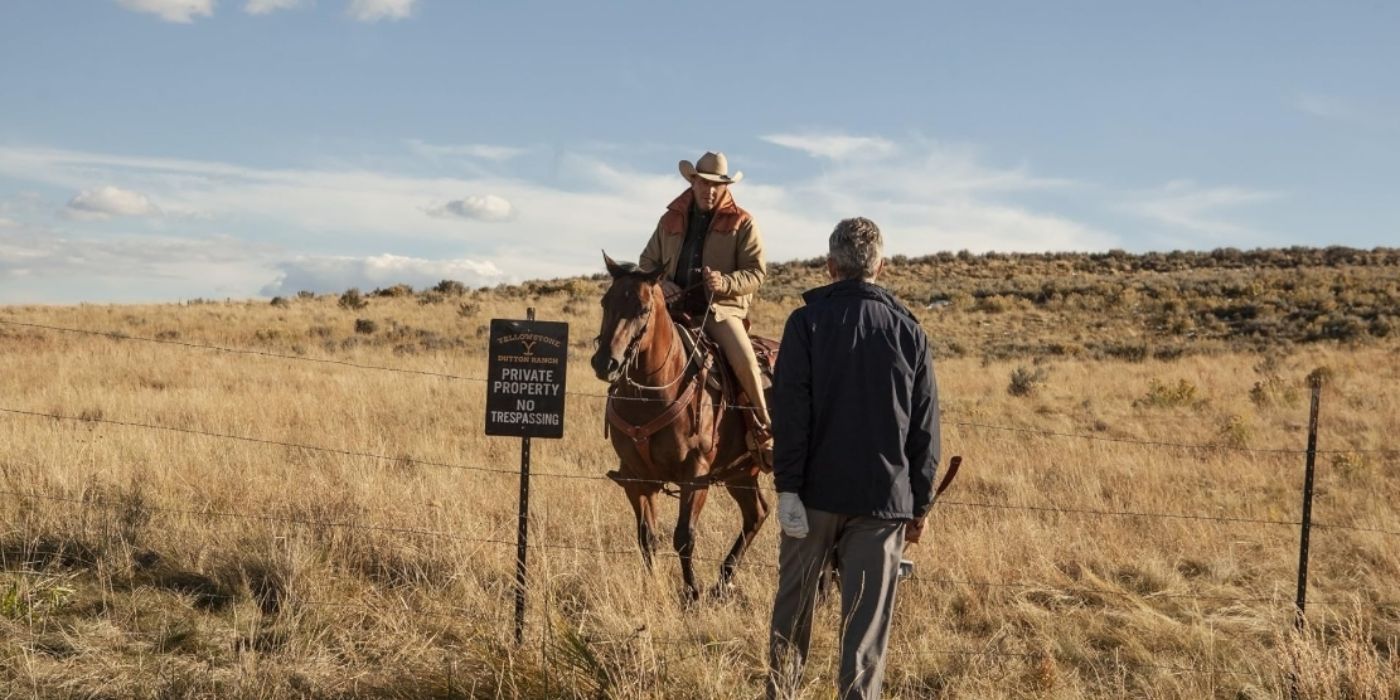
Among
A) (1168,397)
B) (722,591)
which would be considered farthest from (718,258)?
(1168,397)

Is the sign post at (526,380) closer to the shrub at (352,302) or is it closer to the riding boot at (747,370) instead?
the riding boot at (747,370)

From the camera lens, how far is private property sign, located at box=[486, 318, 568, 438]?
18.6ft

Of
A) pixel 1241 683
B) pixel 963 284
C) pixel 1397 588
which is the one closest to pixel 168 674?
pixel 1241 683

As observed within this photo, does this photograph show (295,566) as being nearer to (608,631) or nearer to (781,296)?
(608,631)

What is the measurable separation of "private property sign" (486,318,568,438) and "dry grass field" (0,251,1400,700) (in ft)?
3.01

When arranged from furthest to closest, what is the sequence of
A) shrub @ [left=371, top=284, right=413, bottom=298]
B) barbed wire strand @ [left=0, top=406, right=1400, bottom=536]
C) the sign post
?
1. shrub @ [left=371, top=284, right=413, bottom=298]
2. barbed wire strand @ [left=0, top=406, right=1400, bottom=536]
3. the sign post

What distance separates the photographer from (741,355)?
7.31 m

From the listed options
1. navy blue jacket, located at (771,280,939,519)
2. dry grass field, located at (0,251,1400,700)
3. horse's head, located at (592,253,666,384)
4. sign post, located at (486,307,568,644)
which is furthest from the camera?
horse's head, located at (592,253,666,384)

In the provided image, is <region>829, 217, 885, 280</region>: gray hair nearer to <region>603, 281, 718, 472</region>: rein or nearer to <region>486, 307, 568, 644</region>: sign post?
<region>486, 307, 568, 644</region>: sign post

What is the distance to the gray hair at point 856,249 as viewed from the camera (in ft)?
13.7

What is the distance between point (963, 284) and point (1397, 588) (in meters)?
38.5

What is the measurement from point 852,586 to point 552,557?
3013 millimetres

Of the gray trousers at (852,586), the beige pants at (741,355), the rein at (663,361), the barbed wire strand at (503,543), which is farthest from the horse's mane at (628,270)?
the gray trousers at (852,586)

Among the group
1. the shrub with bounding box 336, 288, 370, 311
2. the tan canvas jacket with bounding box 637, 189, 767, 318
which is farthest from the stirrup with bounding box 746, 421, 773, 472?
the shrub with bounding box 336, 288, 370, 311
